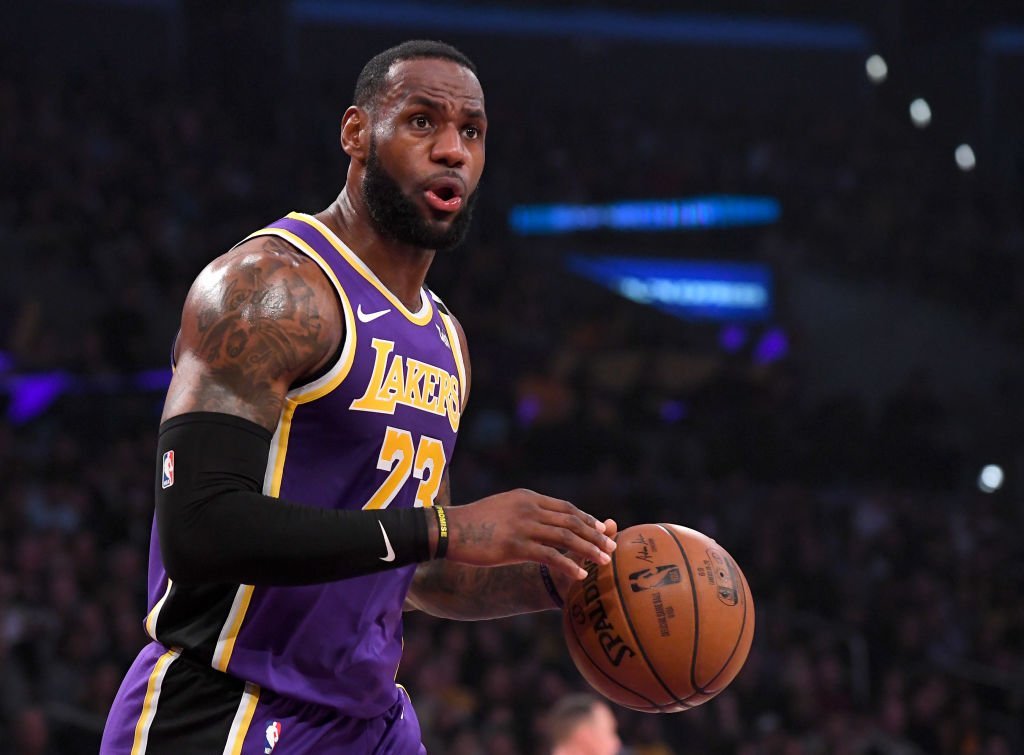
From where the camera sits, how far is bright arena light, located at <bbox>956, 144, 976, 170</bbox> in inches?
723

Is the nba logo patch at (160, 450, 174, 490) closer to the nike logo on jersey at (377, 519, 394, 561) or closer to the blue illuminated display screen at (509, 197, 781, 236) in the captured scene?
the nike logo on jersey at (377, 519, 394, 561)

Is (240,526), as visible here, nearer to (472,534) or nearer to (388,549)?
(388,549)

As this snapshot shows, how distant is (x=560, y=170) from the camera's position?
1619cm

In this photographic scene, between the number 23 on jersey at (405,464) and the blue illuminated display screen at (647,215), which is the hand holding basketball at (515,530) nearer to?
the number 23 on jersey at (405,464)

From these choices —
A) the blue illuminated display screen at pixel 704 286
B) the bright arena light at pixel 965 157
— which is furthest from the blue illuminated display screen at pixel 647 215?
the bright arena light at pixel 965 157

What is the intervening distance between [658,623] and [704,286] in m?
13.2

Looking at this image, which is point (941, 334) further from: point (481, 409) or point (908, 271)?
point (481, 409)

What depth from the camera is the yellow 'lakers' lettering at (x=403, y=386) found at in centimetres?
258

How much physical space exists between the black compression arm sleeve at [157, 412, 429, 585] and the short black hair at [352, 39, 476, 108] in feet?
2.85

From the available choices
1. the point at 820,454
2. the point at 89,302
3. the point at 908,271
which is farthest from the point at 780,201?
the point at 89,302

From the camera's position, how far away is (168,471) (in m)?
2.29

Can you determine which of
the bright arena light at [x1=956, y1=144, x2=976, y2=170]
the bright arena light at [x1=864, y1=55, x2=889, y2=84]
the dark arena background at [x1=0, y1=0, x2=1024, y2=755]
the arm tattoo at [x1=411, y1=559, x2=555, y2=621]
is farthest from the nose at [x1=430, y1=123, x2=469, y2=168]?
the bright arena light at [x1=864, y1=55, x2=889, y2=84]

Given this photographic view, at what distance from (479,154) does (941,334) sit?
14038 mm
